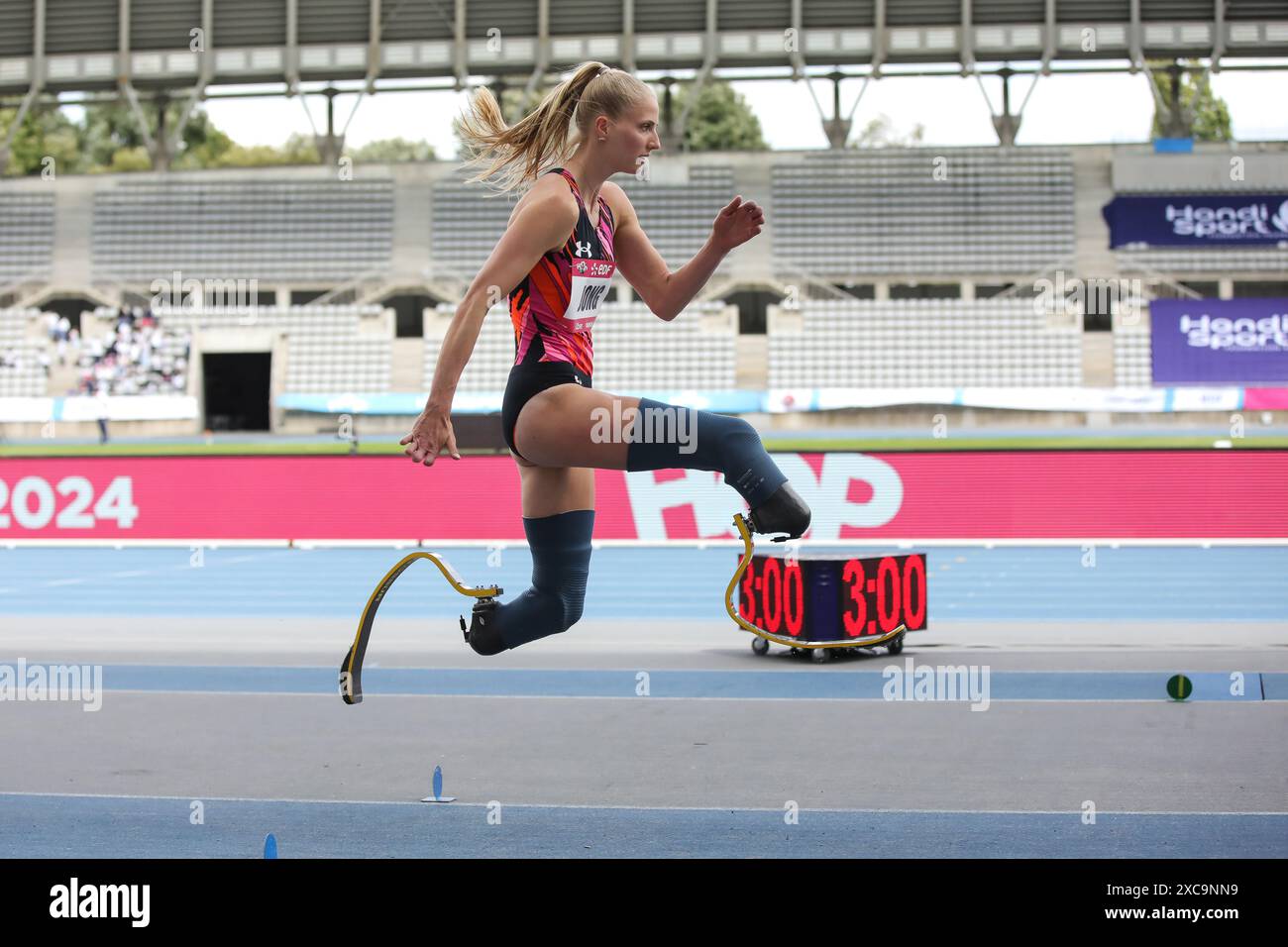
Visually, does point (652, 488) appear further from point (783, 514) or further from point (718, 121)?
point (718, 121)

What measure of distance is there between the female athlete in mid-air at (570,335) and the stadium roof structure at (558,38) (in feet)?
129

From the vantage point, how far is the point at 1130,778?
6.59m

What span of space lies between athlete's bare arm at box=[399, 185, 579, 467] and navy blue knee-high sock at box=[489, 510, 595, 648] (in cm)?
57

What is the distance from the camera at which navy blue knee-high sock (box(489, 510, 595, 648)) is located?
183 inches

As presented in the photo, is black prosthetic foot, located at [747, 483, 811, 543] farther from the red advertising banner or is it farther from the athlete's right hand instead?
the red advertising banner

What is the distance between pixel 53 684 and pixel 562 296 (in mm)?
6799

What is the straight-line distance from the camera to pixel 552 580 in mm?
4691

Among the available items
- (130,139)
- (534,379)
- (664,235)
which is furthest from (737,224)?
(130,139)
